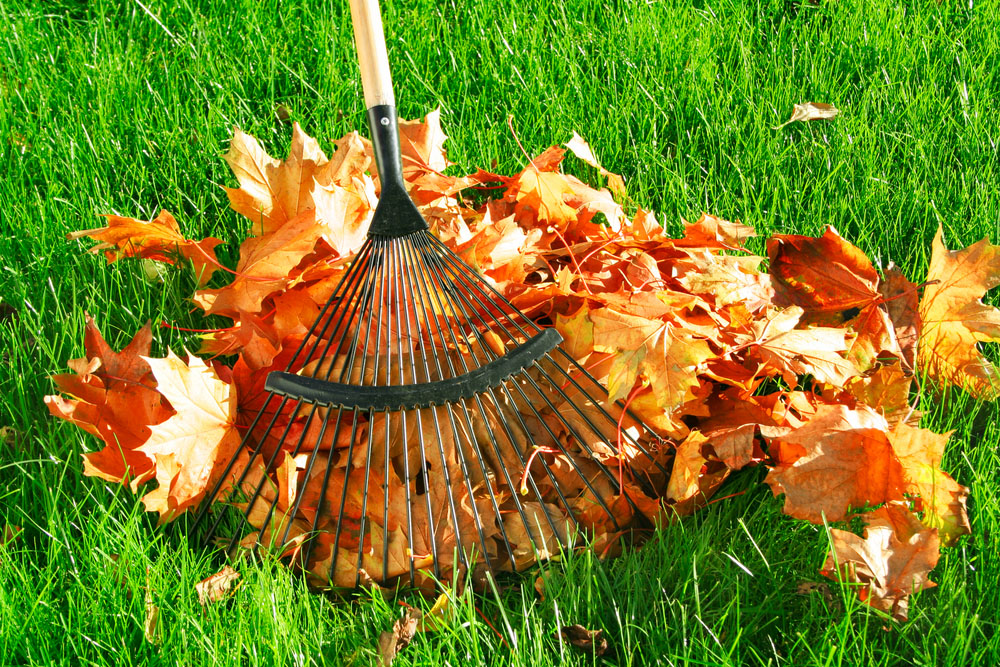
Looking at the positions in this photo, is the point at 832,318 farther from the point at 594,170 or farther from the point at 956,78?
the point at 956,78

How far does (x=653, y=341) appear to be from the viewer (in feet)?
5.38

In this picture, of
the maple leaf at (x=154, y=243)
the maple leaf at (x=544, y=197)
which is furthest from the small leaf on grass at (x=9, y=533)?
the maple leaf at (x=544, y=197)

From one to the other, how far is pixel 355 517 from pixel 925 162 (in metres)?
1.92

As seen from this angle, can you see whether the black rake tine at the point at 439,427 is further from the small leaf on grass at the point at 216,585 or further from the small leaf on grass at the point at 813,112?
the small leaf on grass at the point at 813,112

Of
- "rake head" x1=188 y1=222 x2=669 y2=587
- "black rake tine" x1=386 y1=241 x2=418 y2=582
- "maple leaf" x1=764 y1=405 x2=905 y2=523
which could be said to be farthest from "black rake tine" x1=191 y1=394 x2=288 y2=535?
"maple leaf" x1=764 y1=405 x2=905 y2=523

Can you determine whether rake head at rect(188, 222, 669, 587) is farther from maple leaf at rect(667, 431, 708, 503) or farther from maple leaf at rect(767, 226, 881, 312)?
maple leaf at rect(767, 226, 881, 312)

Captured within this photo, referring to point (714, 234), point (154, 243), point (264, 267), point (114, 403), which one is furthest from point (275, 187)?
point (714, 234)

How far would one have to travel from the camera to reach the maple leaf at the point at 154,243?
210 centimetres

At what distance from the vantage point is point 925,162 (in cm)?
251

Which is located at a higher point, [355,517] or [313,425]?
[313,425]

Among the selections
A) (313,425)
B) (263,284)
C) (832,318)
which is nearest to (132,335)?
(263,284)

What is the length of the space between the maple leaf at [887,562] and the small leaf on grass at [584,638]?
1.34 ft

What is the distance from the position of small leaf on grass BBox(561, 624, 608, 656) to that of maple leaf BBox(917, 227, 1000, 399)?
99 centimetres

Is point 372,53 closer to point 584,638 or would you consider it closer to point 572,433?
point 572,433
